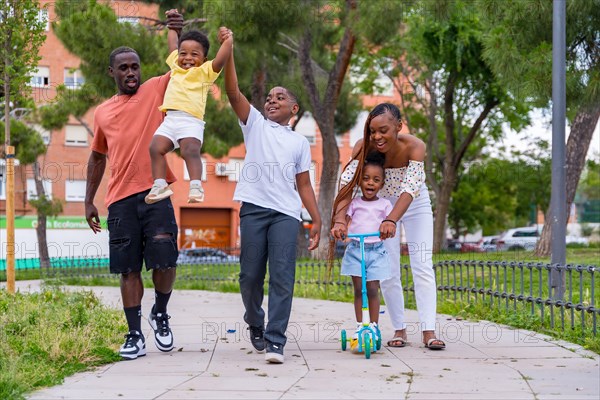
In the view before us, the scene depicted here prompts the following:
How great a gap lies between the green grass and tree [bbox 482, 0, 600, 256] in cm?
502

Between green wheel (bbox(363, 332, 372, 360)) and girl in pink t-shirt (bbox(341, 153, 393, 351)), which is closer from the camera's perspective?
green wheel (bbox(363, 332, 372, 360))

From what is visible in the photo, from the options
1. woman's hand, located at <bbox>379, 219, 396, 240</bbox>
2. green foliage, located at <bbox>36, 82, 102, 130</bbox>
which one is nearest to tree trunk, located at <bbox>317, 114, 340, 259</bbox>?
green foliage, located at <bbox>36, 82, 102, 130</bbox>

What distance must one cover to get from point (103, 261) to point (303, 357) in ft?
51.7

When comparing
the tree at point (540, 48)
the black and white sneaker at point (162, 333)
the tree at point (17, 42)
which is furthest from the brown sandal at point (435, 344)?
the tree at point (17, 42)

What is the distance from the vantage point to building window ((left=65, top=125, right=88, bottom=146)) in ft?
145

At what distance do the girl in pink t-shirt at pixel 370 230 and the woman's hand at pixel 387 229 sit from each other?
211 mm

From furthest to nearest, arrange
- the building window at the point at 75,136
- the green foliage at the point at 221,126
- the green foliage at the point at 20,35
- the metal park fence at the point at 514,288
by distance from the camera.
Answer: the building window at the point at 75,136 < the green foliage at the point at 221,126 < the green foliage at the point at 20,35 < the metal park fence at the point at 514,288

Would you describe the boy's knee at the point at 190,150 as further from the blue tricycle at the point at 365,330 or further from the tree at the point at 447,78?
the tree at the point at 447,78

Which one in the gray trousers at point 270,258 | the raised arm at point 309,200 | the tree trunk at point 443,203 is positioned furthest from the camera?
the tree trunk at point 443,203

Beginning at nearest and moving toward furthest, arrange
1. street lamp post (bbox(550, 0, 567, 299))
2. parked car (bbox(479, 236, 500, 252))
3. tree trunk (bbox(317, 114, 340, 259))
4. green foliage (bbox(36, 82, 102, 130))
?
street lamp post (bbox(550, 0, 567, 299)), parked car (bbox(479, 236, 500, 252)), tree trunk (bbox(317, 114, 340, 259)), green foliage (bbox(36, 82, 102, 130))

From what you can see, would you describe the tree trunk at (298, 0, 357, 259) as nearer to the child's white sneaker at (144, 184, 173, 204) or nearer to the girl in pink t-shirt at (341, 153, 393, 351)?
the girl in pink t-shirt at (341, 153, 393, 351)

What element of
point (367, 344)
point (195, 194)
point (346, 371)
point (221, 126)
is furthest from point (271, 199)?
point (221, 126)

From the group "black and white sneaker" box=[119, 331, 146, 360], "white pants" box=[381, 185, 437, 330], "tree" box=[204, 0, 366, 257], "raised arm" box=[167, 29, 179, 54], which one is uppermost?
"tree" box=[204, 0, 366, 257]

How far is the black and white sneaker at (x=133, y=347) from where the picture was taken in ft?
18.2
